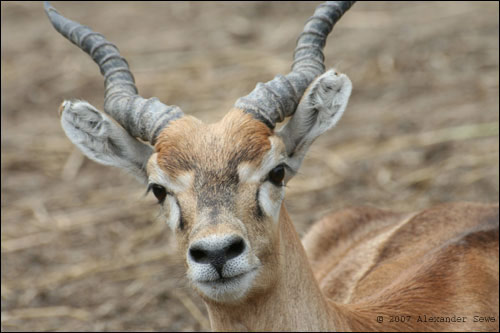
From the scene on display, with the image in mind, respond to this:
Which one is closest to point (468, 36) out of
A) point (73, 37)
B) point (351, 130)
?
point (351, 130)

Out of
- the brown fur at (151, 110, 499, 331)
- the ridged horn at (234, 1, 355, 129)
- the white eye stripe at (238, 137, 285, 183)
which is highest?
the ridged horn at (234, 1, 355, 129)

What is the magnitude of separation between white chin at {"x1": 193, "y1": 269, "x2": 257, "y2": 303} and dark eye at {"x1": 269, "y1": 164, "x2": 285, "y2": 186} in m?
0.65

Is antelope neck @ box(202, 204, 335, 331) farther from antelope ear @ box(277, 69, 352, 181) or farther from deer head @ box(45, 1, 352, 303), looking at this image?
antelope ear @ box(277, 69, 352, 181)

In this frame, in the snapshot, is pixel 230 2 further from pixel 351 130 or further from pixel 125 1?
pixel 351 130

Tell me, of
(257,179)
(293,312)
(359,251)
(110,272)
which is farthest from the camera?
(110,272)

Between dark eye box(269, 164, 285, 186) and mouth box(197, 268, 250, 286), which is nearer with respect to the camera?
mouth box(197, 268, 250, 286)

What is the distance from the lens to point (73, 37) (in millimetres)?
5633

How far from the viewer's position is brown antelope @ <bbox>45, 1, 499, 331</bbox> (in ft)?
14.5

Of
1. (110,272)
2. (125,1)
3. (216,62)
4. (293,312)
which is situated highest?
(293,312)

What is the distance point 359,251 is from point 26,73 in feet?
33.4

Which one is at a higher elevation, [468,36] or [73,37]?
[73,37]

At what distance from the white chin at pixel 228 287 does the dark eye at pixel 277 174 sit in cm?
65

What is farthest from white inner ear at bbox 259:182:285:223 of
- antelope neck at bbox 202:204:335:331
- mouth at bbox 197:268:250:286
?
mouth at bbox 197:268:250:286

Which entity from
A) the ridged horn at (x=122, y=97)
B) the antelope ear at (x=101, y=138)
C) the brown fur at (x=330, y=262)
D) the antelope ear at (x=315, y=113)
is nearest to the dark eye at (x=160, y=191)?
the brown fur at (x=330, y=262)
